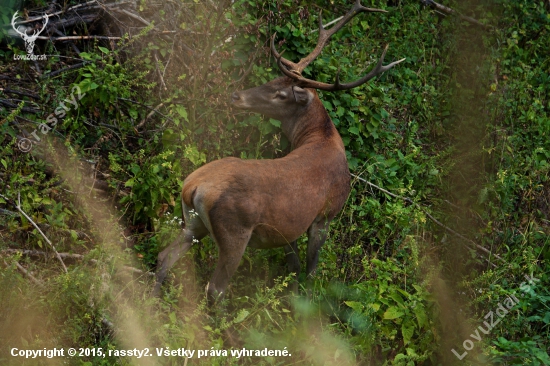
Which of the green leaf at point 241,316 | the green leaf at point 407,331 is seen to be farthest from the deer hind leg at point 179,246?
the green leaf at point 407,331

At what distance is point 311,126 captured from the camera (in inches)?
292

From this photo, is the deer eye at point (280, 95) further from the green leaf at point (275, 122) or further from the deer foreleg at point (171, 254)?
the deer foreleg at point (171, 254)

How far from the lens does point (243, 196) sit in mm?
5805

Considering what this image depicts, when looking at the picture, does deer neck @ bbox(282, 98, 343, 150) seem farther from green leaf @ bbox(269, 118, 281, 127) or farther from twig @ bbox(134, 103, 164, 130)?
twig @ bbox(134, 103, 164, 130)

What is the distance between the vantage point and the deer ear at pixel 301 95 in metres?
7.38

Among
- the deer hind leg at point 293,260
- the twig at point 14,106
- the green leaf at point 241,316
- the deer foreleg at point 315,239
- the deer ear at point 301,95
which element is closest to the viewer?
the green leaf at point 241,316

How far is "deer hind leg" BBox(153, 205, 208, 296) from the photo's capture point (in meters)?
6.04

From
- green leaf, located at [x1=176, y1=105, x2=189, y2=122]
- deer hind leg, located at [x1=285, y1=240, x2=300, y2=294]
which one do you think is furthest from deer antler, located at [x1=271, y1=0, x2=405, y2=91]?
deer hind leg, located at [x1=285, y1=240, x2=300, y2=294]

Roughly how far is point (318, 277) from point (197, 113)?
2.13 m

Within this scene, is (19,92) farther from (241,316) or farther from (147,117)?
(241,316)

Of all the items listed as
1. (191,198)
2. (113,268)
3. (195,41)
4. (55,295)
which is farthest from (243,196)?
(195,41)

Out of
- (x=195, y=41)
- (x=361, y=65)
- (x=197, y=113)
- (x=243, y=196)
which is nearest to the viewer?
(x=243, y=196)

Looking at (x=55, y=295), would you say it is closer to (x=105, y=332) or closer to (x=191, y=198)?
(x=105, y=332)

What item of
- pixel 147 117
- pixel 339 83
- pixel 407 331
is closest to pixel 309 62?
pixel 339 83
